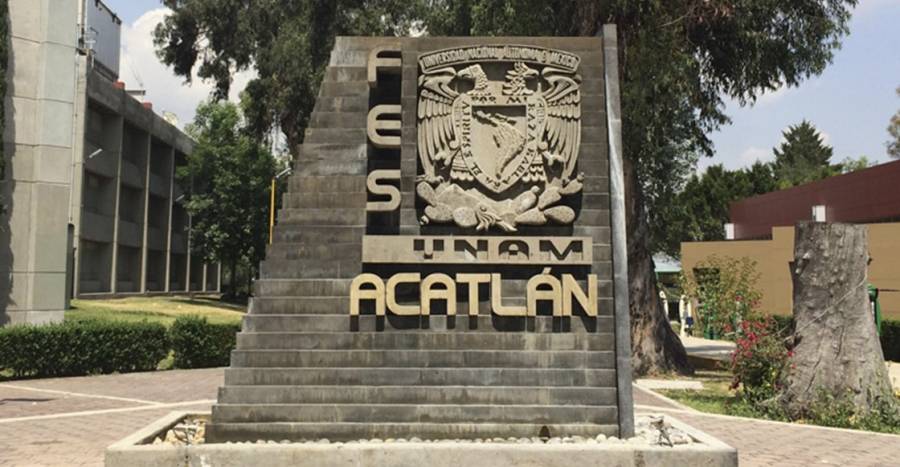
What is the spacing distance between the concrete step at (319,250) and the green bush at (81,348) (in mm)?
10443

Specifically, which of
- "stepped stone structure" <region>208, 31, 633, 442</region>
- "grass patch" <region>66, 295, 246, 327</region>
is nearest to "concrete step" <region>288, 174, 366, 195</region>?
"stepped stone structure" <region>208, 31, 633, 442</region>

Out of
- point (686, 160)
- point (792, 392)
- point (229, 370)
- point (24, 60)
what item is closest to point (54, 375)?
point (24, 60)

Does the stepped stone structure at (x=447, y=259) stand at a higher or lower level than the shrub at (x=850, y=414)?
higher

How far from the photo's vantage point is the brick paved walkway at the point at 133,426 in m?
8.82

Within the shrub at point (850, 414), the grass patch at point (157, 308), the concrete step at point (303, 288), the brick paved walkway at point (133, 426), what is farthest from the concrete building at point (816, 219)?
the grass patch at point (157, 308)

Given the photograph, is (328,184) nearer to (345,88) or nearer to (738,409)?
(345,88)

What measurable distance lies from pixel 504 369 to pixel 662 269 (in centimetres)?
Result: 4323

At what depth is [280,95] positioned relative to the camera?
1212 inches

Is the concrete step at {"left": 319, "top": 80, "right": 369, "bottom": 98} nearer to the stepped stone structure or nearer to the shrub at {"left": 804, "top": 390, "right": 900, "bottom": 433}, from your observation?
the stepped stone structure

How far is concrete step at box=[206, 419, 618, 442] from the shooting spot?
324 inches

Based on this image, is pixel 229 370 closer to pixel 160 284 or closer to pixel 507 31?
pixel 507 31

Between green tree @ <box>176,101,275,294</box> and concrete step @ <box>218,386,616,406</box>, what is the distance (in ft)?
104

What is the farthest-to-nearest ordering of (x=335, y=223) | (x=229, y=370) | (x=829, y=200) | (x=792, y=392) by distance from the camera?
(x=829, y=200), (x=792, y=392), (x=335, y=223), (x=229, y=370)

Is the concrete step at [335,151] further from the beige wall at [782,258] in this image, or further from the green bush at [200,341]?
the beige wall at [782,258]
